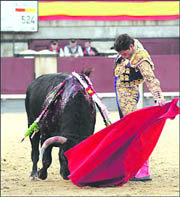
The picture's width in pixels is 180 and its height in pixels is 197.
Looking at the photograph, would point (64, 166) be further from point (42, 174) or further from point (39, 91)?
point (39, 91)

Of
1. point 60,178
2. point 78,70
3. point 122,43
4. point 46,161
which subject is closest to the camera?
point 122,43

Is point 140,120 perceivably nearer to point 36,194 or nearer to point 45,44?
point 36,194

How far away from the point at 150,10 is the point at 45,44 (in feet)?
7.47

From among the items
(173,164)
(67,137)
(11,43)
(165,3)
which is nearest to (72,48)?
(11,43)

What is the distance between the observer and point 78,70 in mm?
11531

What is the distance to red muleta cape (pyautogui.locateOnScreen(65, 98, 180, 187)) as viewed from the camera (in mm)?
4320

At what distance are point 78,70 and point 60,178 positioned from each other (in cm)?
644

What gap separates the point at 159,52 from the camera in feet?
46.8

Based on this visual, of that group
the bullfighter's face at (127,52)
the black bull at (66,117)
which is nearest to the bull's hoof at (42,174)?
the black bull at (66,117)

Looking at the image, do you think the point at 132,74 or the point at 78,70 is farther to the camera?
the point at 78,70

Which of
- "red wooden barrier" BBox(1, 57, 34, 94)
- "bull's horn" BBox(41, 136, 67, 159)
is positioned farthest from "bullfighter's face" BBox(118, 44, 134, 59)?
"red wooden barrier" BBox(1, 57, 34, 94)

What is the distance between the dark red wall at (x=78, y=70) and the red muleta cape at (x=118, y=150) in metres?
7.13

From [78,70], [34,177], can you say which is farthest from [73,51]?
[34,177]

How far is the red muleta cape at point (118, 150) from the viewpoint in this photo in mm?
4320
